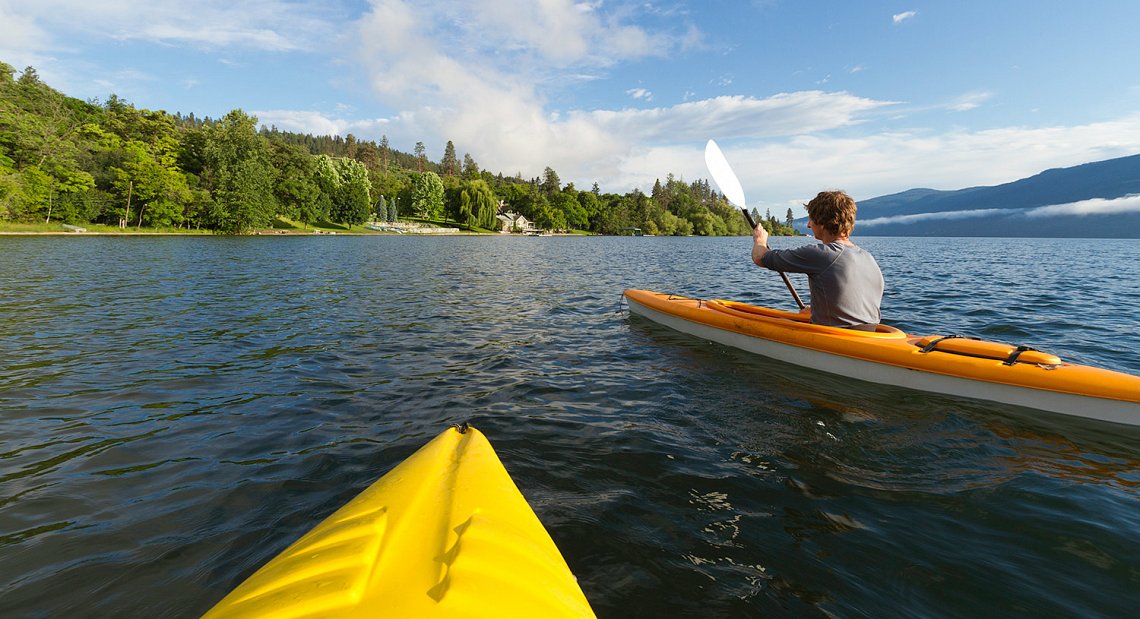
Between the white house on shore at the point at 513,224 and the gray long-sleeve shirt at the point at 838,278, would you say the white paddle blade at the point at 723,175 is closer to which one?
the gray long-sleeve shirt at the point at 838,278

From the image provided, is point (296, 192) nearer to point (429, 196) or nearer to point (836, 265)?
point (429, 196)

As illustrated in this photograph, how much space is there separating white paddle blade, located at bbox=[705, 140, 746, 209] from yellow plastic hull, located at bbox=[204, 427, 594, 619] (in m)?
8.98

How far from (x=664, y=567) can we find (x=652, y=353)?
5413mm

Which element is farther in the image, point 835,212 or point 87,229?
point 87,229

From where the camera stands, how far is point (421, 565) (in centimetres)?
179

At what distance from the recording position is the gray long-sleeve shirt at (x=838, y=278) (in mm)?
5918

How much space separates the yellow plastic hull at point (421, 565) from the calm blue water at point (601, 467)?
0.91 metres

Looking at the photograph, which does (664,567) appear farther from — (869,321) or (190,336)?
(190,336)

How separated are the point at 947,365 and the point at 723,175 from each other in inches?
229

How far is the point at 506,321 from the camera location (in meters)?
10.9

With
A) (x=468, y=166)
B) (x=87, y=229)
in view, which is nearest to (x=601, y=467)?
(x=87, y=229)

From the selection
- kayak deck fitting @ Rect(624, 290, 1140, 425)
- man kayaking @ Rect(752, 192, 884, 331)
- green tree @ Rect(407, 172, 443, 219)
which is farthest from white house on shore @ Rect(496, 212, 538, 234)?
man kayaking @ Rect(752, 192, 884, 331)

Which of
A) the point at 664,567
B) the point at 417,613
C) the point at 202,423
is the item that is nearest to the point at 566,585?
the point at 417,613

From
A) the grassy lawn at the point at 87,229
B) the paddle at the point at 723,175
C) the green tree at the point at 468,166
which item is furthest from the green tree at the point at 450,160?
the paddle at the point at 723,175
